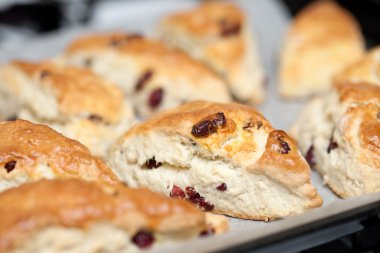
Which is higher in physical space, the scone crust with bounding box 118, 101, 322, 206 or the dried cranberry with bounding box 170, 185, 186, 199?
the scone crust with bounding box 118, 101, 322, 206

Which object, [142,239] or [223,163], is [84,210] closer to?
[142,239]

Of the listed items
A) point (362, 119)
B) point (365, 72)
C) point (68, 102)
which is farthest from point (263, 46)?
point (68, 102)

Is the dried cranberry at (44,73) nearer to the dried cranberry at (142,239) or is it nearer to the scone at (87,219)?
the scone at (87,219)

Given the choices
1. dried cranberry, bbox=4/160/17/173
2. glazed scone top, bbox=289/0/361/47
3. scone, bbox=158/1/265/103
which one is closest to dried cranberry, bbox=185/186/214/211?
dried cranberry, bbox=4/160/17/173

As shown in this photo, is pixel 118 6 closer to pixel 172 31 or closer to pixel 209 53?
pixel 172 31

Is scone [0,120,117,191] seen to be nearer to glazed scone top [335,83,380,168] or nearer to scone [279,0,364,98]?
glazed scone top [335,83,380,168]

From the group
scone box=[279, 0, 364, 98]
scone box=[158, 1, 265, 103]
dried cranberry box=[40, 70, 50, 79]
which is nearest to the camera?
dried cranberry box=[40, 70, 50, 79]
